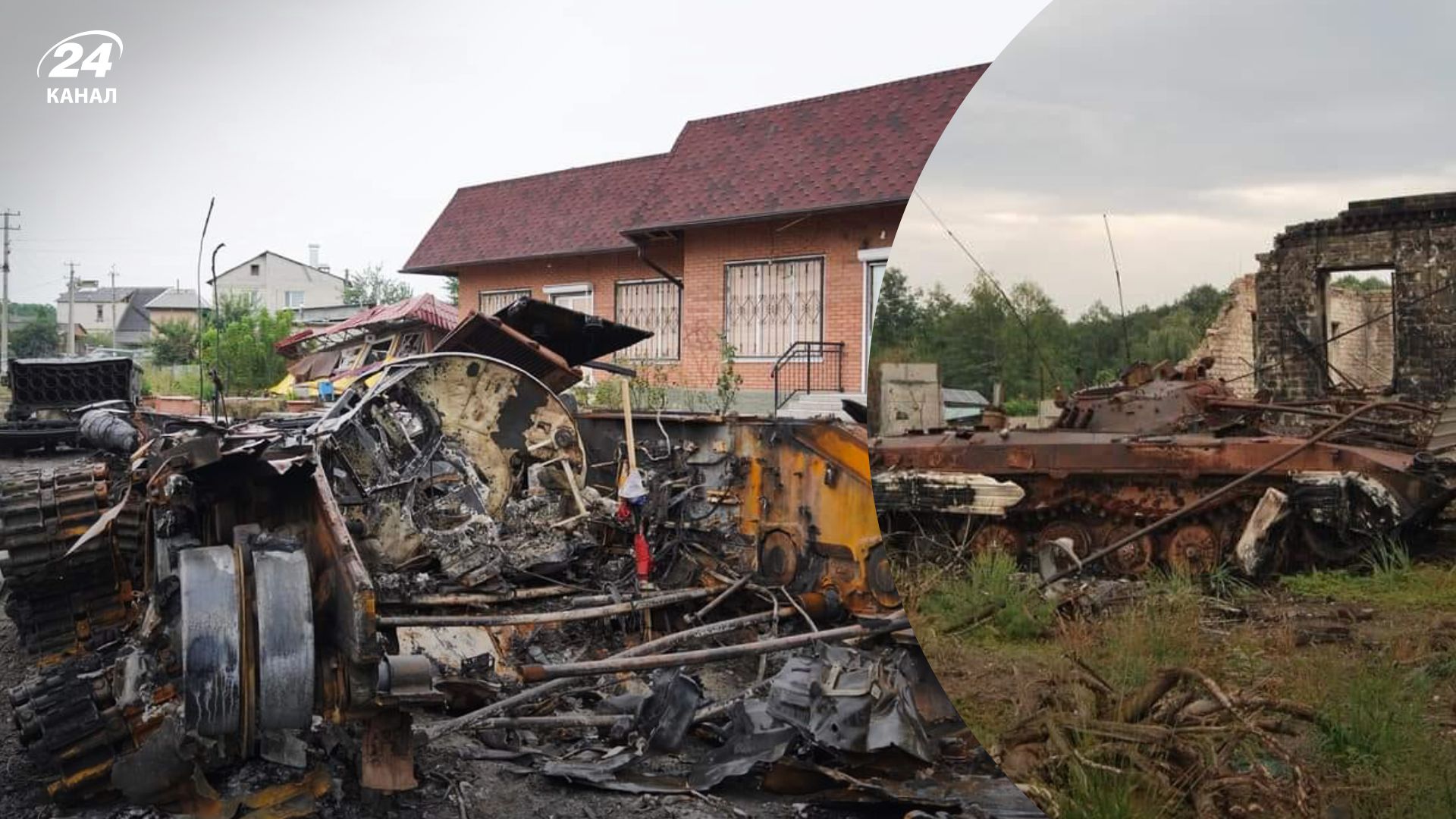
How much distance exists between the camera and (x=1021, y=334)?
1517 mm

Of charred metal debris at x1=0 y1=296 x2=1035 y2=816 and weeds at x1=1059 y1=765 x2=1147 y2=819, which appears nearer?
weeds at x1=1059 y1=765 x2=1147 y2=819

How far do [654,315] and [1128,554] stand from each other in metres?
17.5

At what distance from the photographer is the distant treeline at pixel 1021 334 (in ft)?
4.52

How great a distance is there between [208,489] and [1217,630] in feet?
18.8

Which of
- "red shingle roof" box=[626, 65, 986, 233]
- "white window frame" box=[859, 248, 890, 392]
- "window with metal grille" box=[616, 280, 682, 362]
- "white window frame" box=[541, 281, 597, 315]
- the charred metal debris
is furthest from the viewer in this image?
"white window frame" box=[541, 281, 597, 315]

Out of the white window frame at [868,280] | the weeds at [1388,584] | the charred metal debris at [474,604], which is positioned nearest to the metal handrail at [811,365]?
the white window frame at [868,280]

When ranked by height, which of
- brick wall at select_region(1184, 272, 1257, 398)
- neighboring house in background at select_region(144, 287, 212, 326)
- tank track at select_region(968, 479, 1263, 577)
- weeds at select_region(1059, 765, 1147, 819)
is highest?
neighboring house in background at select_region(144, 287, 212, 326)

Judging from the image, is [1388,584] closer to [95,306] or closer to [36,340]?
[36,340]

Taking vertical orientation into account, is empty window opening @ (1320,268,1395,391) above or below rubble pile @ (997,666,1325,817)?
above

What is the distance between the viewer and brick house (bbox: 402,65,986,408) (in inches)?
579

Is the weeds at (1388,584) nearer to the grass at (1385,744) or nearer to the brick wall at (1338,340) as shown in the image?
the grass at (1385,744)

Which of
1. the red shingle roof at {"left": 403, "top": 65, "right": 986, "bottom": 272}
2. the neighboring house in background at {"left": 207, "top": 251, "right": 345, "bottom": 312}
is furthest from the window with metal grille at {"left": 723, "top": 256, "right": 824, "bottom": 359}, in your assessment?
the neighboring house in background at {"left": 207, "top": 251, "right": 345, "bottom": 312}

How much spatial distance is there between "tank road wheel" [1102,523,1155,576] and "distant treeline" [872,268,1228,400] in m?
0.21

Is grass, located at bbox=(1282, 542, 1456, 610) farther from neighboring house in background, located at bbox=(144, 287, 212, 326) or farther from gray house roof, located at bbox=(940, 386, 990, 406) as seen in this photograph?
neighboring house in background, located at bbox=(144, 287, 212, 326)
